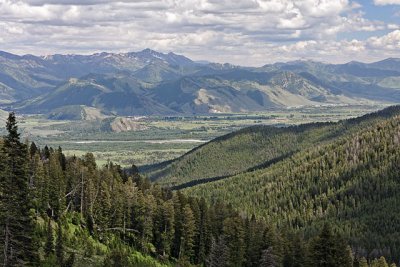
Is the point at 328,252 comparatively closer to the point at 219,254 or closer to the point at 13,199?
the point at 13,199

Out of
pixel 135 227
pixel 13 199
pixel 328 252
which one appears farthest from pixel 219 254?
pixel 13 199

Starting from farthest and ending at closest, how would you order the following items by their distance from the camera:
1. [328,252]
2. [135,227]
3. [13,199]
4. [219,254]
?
[135,227] < [219,254] < [328,252] < [13,199]

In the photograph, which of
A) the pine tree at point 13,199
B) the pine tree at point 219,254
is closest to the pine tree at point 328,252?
the pine tree at point 13,199

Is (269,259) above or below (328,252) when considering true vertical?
below

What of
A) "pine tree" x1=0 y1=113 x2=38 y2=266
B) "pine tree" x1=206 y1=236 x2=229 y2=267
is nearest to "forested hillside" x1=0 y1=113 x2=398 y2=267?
Answer: "pine tree" x1=206 y1=236 x2=229 y2=267

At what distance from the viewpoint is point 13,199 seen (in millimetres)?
59906

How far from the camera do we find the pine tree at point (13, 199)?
5991 cm

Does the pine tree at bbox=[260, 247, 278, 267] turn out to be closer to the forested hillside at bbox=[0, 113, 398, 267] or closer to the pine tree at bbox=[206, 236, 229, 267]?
the forested hillside at bbox=[0, 113, 398, 267]

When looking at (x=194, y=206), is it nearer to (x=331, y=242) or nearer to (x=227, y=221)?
(x=227, y=221)

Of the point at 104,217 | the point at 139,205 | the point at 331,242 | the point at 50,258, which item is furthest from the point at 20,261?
the point at 139,205

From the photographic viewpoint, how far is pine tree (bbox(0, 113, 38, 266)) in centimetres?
5991

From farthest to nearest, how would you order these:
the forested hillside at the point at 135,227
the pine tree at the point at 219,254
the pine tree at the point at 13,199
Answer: the pine tree at the point at 219,254, the forested hillside at the point at 135,227, the pine tree at the point at 13,199

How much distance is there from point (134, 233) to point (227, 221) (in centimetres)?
2421

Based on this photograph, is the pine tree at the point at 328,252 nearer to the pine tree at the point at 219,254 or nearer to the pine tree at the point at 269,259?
the pine tree at the point at 269,259
